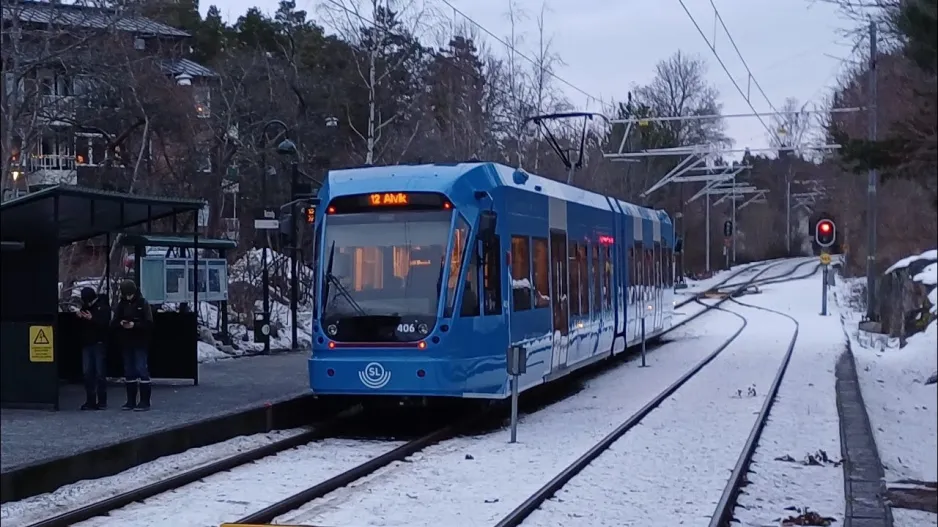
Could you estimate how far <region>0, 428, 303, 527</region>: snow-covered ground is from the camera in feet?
32.9

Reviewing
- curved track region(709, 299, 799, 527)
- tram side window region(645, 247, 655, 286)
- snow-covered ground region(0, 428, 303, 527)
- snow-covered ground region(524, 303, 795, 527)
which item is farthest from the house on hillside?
tram side window region(645, 247, 655, 286)

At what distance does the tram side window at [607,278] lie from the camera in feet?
69.6

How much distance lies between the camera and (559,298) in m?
17.6

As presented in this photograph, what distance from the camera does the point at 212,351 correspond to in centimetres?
2342

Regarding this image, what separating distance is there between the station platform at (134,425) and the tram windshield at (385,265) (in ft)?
6.02

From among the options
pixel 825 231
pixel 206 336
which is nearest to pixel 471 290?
pixel 206 336

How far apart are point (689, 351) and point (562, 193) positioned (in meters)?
11.5

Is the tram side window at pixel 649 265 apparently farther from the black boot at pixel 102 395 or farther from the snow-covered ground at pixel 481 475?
the black boot at pixel 102 395

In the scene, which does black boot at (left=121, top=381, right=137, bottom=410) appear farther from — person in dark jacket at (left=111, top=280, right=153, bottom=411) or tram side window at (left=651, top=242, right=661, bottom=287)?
tram side window at (left=651, top=242, right=661, bottom=287)

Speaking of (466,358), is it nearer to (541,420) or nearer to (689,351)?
(541,420)

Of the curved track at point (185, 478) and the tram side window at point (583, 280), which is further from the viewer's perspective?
the tram side window at point (583, 280)

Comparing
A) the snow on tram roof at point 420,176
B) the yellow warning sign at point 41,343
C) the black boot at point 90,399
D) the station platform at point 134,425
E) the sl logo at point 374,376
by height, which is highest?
the snow on tram roof at point 420,176

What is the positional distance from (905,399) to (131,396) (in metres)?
10.1

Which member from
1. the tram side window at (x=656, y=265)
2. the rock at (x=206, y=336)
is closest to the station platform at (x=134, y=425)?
the rock at (x=206, y=336)
